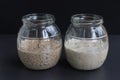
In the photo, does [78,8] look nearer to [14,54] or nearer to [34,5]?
[34,5]

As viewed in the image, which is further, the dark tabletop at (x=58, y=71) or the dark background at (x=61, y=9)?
the dark background at (x=61, y=9)

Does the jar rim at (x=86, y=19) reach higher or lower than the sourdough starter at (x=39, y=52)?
higher

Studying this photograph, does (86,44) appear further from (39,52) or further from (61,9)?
(61,9)

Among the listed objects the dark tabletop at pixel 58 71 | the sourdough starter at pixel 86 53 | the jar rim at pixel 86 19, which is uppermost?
the jar rim at pixel 86 19

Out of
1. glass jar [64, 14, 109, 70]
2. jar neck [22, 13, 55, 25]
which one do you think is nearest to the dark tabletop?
glass jar [64, 14, 109, 70]

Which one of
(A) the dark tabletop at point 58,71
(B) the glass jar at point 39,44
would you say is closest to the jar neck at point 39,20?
(B) the glass jar at point 39,44

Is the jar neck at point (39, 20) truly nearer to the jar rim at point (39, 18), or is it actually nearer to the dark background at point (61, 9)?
the jar rim at point (39, 18)

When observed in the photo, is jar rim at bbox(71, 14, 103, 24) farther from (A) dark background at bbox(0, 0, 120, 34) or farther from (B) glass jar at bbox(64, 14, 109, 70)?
(A) dark background at bbox(0, 0, 120, 34)
